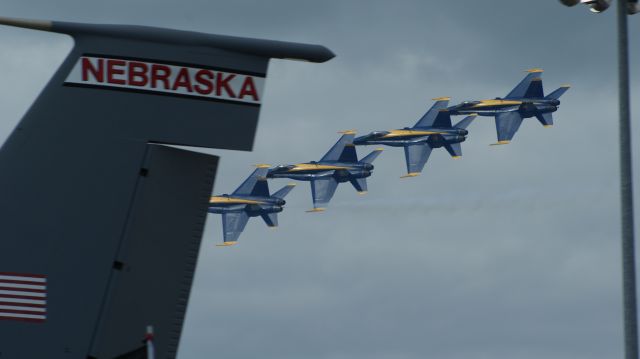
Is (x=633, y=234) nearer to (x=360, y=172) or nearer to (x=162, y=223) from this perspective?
(x=162, y=223)

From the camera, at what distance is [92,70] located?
9430 mm

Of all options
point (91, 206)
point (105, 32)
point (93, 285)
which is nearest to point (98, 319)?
point (93, 285)

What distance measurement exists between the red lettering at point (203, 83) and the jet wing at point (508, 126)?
6104 centimetres

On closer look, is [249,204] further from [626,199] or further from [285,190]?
[626,199]

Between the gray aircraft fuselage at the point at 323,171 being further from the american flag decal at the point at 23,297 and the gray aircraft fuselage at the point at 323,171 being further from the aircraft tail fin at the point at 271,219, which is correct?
the american flag decal at the point at 23,297

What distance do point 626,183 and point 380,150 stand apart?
5836 centimetres

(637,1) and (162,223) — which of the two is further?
(637,1)

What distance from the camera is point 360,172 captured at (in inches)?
2840

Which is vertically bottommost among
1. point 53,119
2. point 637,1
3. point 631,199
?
point 53,119

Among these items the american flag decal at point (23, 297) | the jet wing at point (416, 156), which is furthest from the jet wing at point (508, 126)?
the american flag decal at point (23, 297)

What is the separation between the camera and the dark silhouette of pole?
Answer: 13398 millimetres

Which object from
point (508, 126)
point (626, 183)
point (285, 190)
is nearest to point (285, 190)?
point (285, 190)

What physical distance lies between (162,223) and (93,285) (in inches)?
28.5

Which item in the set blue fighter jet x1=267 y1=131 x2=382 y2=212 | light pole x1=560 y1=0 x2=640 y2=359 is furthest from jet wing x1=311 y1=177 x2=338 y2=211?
light pole x1=560 y1=0 x2=640 y2=359
